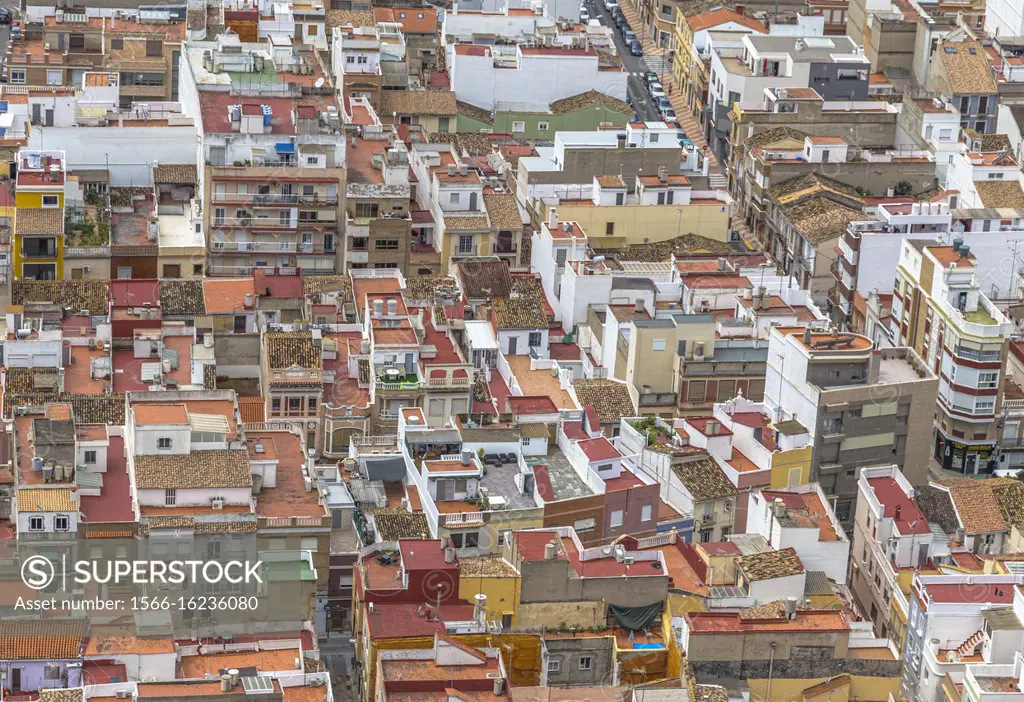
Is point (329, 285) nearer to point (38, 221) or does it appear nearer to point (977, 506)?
point (38, 221)

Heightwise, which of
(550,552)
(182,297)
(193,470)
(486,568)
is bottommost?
(486,568)

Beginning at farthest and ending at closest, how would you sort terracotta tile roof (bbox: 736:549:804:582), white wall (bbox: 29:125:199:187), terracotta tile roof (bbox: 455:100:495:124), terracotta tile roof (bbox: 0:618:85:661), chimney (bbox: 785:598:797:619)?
terracotta tile roof (bbox: 455:100:495:124), white wall (bbox: 29:125:199:187), terracotta tile roof (bbox: 736:549:804:582), chimney (bbox: 785:598:797:619), terracotta tile roof (bbox: 0:618:85:661)

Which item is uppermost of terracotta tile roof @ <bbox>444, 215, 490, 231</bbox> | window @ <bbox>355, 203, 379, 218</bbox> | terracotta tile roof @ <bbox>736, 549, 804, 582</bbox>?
window @ <bbox>355, 203, 379, 218</bbox>

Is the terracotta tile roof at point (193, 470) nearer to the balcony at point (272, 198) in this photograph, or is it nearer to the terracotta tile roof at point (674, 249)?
the balcony at point (272, 198)

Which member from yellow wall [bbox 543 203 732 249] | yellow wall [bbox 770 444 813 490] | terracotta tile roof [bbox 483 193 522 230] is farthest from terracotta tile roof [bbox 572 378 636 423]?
yellow wall [bbox 543 203 732 249]

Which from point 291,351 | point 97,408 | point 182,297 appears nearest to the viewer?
point 97,408

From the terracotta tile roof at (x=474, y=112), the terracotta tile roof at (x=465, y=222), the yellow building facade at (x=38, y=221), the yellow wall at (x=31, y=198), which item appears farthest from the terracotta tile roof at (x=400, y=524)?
the terracotta tile roof at (x=474, y=112)

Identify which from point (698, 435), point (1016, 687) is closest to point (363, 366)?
point (698, 435)

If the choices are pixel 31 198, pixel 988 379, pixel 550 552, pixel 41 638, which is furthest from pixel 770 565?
pixel 31 198

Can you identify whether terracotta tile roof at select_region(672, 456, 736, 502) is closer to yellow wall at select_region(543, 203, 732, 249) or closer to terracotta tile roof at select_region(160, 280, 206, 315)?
terracotta tile roof at select_region(160, 280, 206, 315)
